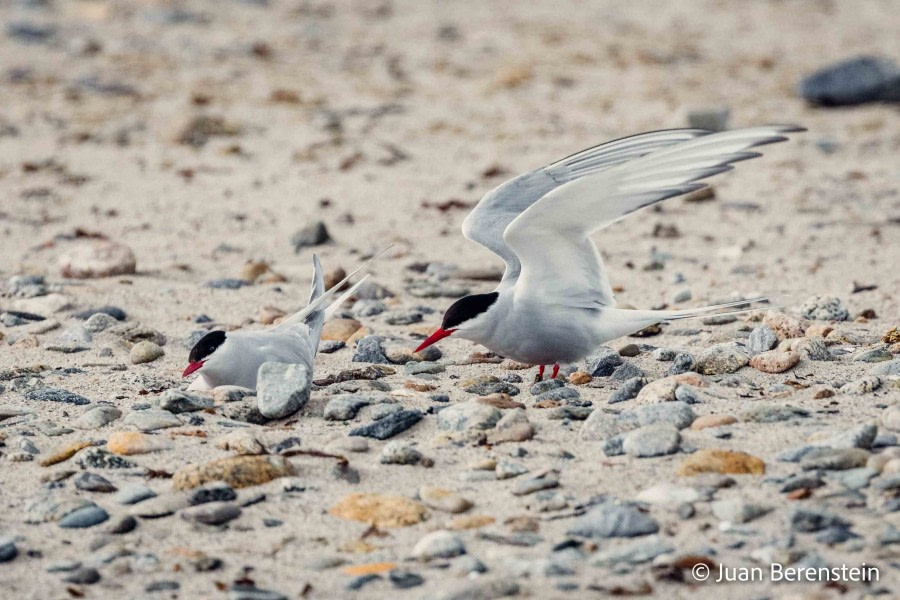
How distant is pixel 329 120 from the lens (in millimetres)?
8531

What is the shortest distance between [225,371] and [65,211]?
3.27m

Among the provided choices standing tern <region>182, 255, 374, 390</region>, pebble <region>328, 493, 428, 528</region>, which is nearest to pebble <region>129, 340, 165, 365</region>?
standing tern <region>182, 255, 374, 390</region>

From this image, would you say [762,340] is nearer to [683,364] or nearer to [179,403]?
[683,364]

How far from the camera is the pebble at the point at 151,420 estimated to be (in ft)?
11.3

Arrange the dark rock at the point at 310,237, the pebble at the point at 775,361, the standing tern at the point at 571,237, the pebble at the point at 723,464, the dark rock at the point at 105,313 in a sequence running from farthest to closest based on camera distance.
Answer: the dark rock at the point at 310,237 < the dark rock at the point at 105,313 < the pebble at the point at 775,361 < the standing tern at the point at 571,237 < the pebble at the point at 723,464

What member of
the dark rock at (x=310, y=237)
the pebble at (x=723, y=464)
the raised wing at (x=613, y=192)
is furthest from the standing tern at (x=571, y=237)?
the dark rock at (x=310, y=237)

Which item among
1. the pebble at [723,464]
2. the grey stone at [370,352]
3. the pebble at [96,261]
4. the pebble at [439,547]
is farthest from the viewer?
the pebble at [96,261]

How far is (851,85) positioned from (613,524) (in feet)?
24.1

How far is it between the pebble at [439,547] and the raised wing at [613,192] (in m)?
1.10

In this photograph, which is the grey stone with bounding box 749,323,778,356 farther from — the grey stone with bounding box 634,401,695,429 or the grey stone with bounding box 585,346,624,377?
the grey stone with bounding box 634,401,695,429

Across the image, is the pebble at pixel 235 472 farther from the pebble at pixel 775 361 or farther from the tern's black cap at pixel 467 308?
the pebble at pixel 775 361

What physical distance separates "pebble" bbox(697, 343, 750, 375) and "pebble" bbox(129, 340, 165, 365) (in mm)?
1859

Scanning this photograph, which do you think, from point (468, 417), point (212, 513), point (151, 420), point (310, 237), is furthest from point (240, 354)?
point (310, 237)

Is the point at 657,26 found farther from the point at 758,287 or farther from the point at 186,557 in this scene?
the point at 186,557
